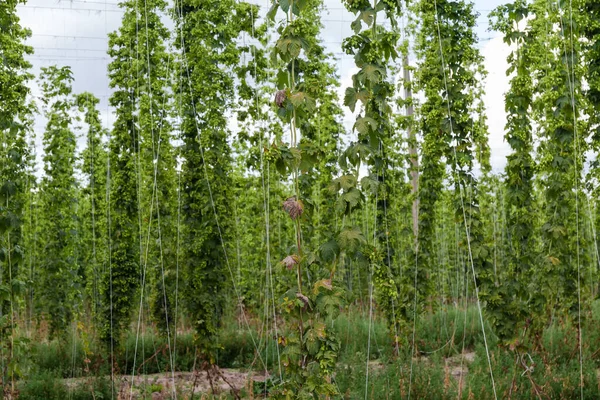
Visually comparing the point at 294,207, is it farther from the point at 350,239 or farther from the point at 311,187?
the point at 311,187

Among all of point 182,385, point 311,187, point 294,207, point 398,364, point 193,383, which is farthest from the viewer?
point 311,187

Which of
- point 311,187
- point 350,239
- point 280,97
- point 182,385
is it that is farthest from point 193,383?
point 280,97

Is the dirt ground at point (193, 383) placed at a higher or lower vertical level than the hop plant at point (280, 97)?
lower

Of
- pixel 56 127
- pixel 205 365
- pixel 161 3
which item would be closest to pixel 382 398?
pixel 205 365

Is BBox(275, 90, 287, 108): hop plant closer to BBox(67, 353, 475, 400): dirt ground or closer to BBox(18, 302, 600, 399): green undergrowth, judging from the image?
BBox(18, 302, 600, 399): green undergrowth

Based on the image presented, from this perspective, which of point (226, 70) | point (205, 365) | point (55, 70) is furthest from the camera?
point (55, 70)

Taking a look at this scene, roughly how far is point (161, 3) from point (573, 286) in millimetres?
6005

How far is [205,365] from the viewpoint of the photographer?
6.48 m

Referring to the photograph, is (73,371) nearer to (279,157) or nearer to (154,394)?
(154,394)

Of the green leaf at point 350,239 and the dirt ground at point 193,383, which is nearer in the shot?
the green leaf at point 350,239

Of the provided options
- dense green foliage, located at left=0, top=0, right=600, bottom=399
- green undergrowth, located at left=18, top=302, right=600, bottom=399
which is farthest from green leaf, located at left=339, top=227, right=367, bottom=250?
green undergrowth, located at left=18, top=302, right=600, bottom=399

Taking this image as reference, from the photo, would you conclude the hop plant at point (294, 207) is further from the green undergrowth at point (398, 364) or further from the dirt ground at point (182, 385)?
the dirt ground at point (182, 385)

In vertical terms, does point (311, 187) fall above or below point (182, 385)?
above

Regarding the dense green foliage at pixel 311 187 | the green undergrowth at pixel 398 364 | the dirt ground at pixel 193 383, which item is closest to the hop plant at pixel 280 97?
the dense green foliage at pixel 311 187
